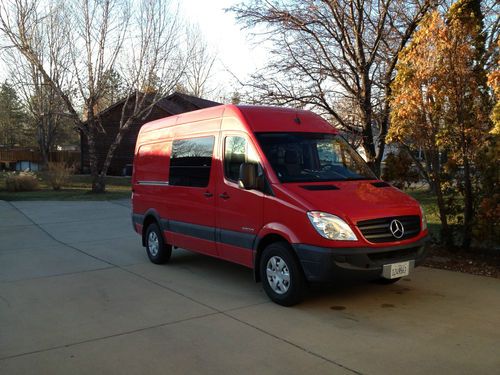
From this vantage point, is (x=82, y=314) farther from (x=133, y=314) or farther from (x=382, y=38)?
(x=382, y=38)

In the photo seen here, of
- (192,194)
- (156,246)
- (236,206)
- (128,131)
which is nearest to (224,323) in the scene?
(236,206)

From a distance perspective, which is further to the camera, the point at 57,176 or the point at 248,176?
the point at 57,176

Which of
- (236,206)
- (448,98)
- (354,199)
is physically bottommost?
(236,206)

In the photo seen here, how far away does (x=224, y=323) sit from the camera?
17.6 feet

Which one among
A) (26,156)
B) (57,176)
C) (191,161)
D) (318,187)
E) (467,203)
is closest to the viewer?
(318,187)

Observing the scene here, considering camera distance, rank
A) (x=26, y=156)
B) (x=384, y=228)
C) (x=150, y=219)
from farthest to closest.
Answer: (x=26, y=156), (x=150, y=219), (x=384, y=228)

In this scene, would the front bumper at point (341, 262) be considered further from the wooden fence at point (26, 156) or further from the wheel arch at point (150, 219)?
the wooden fence at point (26, 156)

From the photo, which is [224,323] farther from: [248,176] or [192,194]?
[192,194]

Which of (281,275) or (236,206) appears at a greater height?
(236,206)

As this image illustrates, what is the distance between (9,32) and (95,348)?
1986 cm

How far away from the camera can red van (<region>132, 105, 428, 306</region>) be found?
17.9 ft

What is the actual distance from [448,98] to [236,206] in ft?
12.1

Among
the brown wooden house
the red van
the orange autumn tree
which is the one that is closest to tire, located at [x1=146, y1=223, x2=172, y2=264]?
the red van

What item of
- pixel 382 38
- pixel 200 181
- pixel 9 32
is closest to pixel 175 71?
pixel 9 32
